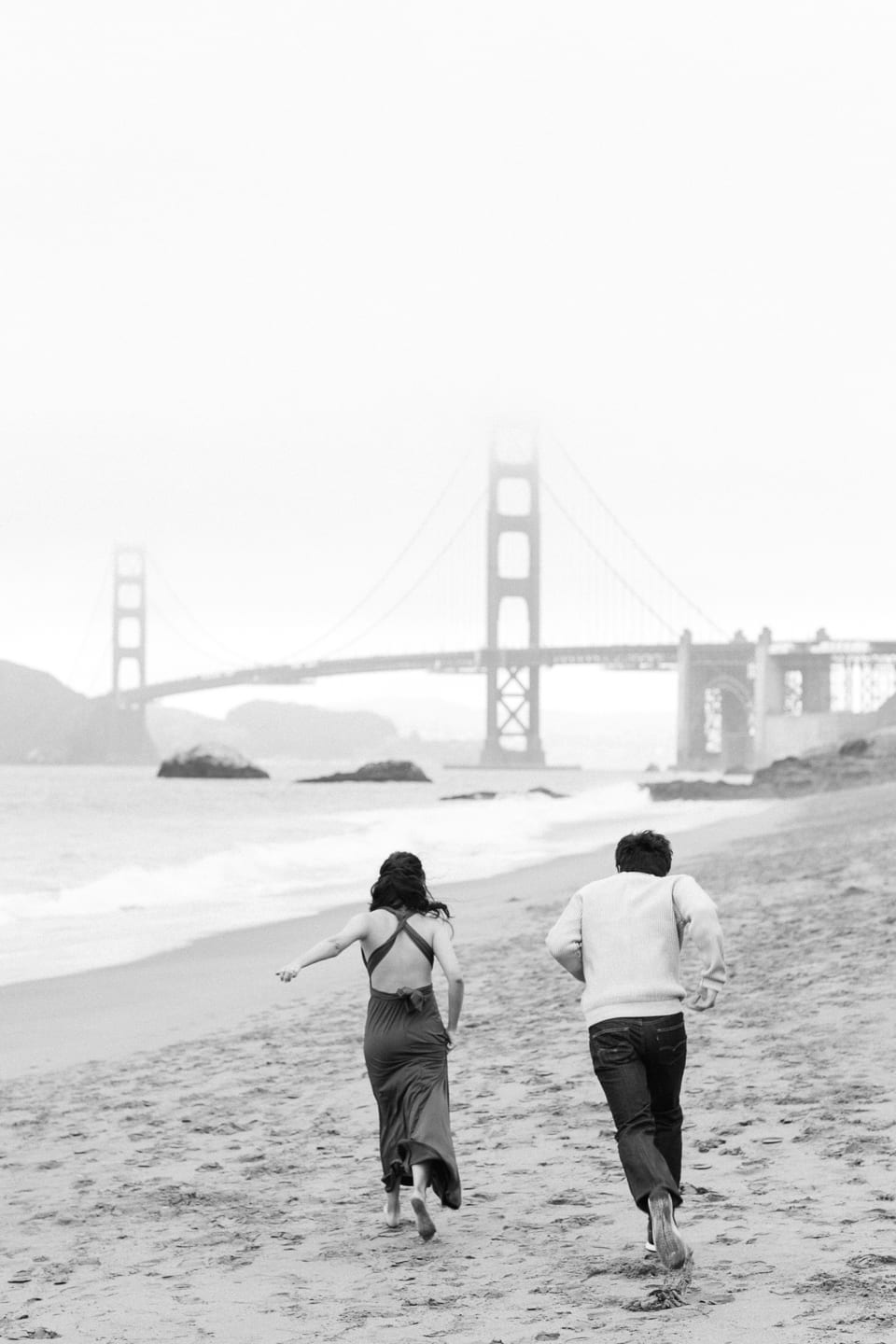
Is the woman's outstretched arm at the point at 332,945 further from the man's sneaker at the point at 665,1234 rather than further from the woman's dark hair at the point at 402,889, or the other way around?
the man's sneaker at the point at 665,1234

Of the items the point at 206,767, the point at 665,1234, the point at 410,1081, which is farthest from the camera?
the point at 206,767

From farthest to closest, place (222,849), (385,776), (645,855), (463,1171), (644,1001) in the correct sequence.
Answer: (385,776) < (222,849) < (463,1171) < (645,855) < (644,1001)

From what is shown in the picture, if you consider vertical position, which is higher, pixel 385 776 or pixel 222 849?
pixel 222 849

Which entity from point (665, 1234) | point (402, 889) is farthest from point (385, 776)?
point (665, 1234)

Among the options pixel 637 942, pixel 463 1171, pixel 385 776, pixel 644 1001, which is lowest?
pixel 385 776

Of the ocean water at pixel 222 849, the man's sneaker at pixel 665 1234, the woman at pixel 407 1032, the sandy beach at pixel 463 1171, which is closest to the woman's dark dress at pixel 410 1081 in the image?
the woman at pixel 407 1032

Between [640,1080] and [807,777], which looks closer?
[640,1080]

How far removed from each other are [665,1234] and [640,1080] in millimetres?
331

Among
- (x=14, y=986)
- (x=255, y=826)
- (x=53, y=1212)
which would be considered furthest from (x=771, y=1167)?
(x=255, y=826)

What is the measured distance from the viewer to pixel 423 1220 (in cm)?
396

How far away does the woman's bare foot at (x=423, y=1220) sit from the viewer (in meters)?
3.96

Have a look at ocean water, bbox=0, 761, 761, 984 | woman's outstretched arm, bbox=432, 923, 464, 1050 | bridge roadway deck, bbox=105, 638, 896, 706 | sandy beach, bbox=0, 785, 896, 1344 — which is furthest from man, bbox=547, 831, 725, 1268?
bridge roadway deck, bbox=105, 638, 896, 706

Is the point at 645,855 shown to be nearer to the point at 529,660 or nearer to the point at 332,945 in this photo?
the point at 332,945

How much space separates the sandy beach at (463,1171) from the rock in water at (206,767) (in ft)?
209
